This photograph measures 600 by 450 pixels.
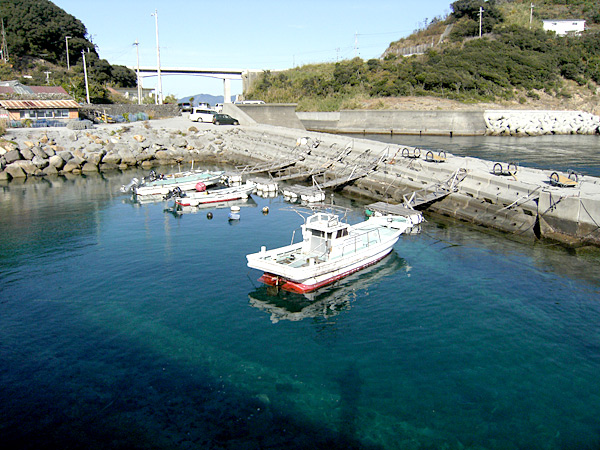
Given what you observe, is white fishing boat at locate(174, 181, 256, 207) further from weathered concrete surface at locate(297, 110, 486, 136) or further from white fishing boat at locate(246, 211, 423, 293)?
weathered concrete surface at locate(297, 110, 486, 136)

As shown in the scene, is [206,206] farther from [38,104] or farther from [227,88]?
[227,88]

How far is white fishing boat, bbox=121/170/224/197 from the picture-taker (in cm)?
4728

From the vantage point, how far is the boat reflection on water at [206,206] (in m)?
42.6

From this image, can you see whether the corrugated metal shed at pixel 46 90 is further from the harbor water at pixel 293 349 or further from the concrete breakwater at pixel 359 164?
the harbor water at pixel 293 349

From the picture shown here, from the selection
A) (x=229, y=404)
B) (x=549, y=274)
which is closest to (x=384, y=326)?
(x=229, y=404)

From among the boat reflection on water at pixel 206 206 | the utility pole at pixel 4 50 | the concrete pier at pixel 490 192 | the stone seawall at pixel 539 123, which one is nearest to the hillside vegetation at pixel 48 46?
the utility pole at pixel 4 50

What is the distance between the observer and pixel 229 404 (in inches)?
671

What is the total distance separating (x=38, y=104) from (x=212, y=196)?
4557cm

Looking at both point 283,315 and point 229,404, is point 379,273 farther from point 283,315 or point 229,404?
point 229,404

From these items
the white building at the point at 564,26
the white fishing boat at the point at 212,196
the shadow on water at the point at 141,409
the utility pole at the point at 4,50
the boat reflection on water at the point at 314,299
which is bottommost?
the shadow on water at the point at 141,409

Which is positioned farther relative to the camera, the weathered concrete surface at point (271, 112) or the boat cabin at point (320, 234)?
the weathered concrete surface at point (271, 112)

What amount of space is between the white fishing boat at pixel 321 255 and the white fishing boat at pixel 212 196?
58.9ft

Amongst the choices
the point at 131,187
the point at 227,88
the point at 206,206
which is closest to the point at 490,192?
the point at 206,206

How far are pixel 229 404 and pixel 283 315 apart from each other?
7284 mm
